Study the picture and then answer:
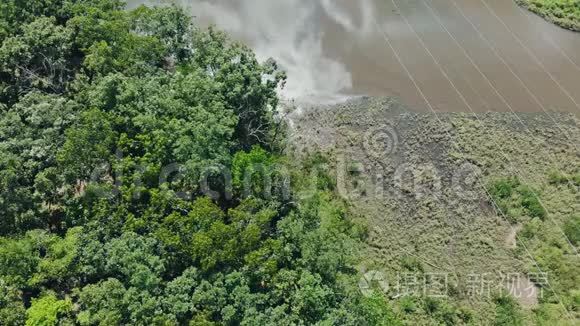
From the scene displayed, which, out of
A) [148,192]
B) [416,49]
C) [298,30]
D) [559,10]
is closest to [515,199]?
[416,49]

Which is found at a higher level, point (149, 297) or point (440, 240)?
point (440, 240)

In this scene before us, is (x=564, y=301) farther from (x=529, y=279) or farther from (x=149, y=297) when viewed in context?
(x=149, y=297)

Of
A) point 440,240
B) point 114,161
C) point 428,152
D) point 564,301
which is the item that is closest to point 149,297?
point 114,161

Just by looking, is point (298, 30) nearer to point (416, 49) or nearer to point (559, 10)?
point (416, 49)

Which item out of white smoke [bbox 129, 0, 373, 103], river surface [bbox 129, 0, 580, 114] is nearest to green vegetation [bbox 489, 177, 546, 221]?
river surface [bbox 129, 0, 580, 114]

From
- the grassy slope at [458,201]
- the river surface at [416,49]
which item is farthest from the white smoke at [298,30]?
the grassy slope at [458,201]

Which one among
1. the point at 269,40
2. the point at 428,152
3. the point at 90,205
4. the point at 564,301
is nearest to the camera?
the point at 90,205
